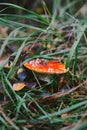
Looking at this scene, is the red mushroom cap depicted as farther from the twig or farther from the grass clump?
the twig

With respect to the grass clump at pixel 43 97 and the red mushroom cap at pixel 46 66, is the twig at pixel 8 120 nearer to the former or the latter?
the grass clump at pixel 43 97

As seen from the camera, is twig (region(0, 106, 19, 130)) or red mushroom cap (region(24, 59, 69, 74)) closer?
twig (region(0, 106, 19, 130))

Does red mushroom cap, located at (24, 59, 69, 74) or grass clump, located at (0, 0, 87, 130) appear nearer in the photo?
grass clump, located at (0, 0, 87, 130)

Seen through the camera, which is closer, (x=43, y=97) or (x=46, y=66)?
(x=43, y=97)

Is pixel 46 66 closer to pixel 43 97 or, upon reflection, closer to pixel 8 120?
pixel 43 97

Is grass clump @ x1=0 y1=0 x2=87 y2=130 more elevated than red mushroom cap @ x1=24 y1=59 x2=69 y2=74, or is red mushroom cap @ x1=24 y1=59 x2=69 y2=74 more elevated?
red mushroom cap @ x1=24 y1=59 x2=69 y2=74

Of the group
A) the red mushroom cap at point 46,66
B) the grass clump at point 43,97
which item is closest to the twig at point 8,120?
the grass clump at point 43,97

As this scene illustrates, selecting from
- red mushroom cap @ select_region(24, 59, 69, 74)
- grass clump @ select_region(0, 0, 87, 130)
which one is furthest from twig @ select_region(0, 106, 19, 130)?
red mushroom cap @ select_region(24, 59, 69, 74)

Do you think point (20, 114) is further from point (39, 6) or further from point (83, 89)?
point (39, 6)

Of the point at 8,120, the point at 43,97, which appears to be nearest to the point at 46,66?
the point at 43,97
